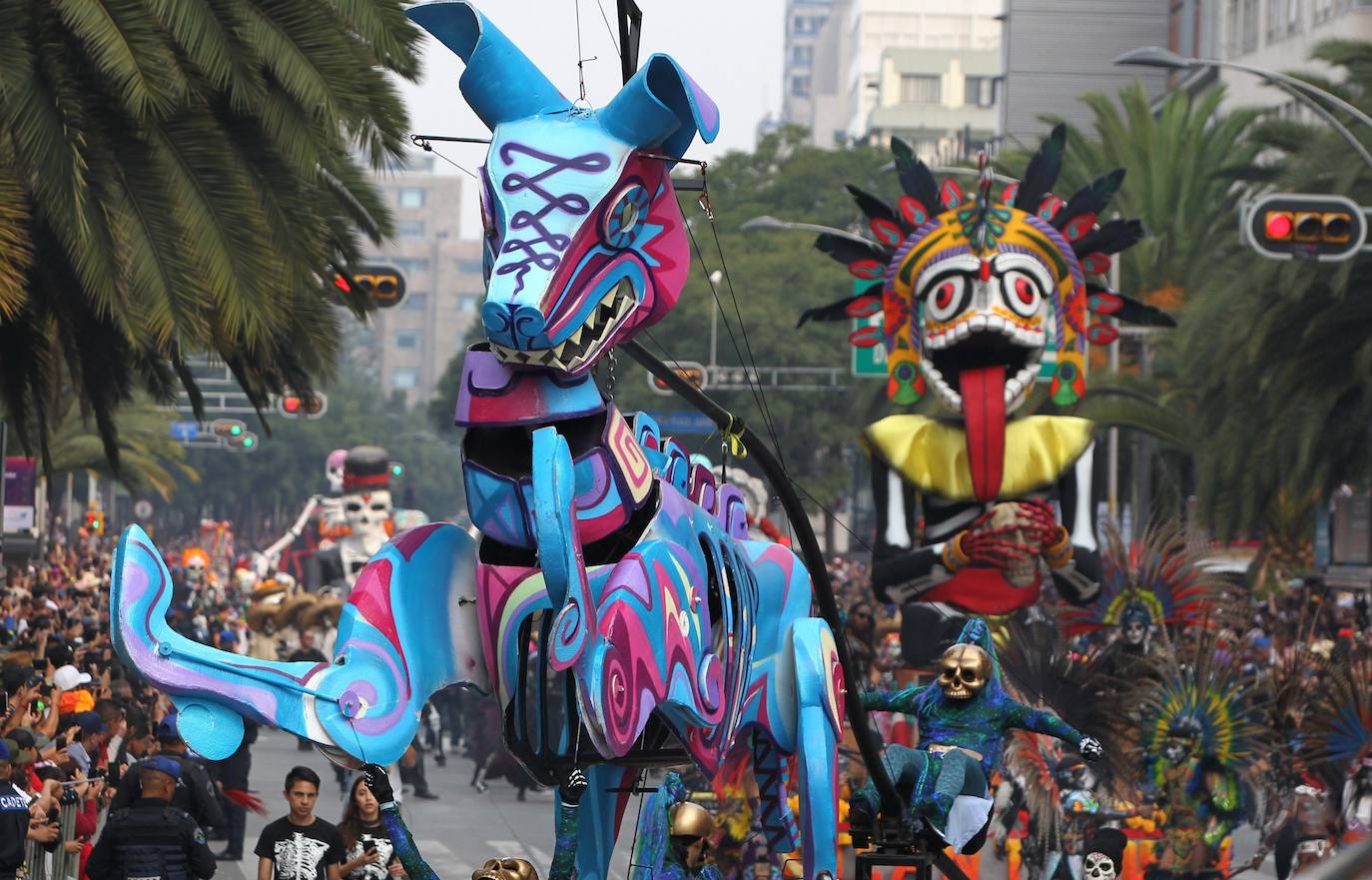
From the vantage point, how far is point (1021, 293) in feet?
56.8

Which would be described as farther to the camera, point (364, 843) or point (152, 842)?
point (152, 842)

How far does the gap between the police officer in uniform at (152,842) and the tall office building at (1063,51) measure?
58.7 m

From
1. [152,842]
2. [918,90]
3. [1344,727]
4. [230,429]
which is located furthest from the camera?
[918,90]

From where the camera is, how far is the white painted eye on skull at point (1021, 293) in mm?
17297

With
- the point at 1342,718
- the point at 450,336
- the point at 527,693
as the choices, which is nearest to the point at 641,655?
the point at 527,693

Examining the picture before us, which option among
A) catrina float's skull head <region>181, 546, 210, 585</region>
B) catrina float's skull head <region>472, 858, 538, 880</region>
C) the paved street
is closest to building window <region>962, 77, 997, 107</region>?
catrina float's skull head <region>181, 546, 210, 585</region>

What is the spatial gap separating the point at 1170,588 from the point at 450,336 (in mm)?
163179

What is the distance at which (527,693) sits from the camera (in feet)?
27.2

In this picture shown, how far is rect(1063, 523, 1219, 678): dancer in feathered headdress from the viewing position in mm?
17125

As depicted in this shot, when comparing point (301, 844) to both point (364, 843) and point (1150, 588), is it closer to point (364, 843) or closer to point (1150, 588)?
point (364, 843)

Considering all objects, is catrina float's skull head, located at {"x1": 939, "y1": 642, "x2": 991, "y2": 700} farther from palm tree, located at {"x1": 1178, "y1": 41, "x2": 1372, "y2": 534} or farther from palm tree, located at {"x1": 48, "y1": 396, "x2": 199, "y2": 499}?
palm tree, located at {"x1": 48, "y1": 396, "x2": 199, "y2": 499}

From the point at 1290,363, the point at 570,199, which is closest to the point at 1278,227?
the point at 1290,363

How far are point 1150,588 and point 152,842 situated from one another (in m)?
8.80

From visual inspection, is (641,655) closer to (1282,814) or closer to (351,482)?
(1282,814)
